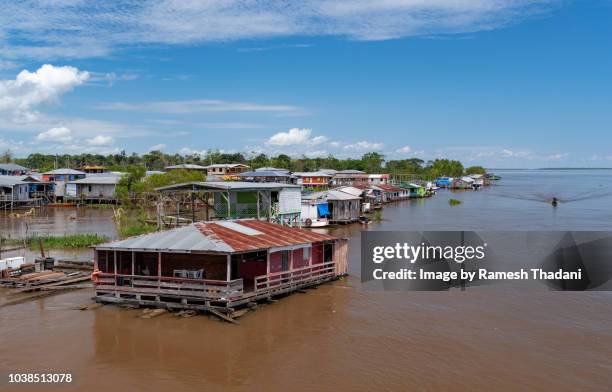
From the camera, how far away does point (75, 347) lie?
1600cm

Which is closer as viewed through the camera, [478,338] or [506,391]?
[506,391]

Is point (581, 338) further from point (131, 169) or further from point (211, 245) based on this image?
point (131, 169)

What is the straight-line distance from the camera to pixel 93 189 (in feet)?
219

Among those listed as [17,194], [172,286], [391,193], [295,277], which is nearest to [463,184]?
[391,193]

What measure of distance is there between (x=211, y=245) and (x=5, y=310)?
8.33m

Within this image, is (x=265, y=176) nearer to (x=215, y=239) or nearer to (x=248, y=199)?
(x=248, y=199)

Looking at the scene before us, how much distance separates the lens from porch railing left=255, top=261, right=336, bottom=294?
20.0 m

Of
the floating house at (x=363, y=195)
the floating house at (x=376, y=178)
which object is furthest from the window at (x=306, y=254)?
the floating house at (x=376, y=178)

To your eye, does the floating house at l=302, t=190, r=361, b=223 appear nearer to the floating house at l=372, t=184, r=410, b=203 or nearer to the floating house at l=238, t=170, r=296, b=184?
the floating house at l=238, t=170, r=296, b=184

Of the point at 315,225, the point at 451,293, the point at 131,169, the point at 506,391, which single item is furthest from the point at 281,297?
the point at 131,169

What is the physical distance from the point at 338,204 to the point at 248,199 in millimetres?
21813

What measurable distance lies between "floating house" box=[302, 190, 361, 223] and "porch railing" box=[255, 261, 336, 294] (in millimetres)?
25076

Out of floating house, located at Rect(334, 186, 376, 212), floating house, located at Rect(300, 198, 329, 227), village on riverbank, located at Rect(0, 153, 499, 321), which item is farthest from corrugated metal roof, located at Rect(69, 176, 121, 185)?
village on riverbank, located at Rect(0, 153, 499, 321)

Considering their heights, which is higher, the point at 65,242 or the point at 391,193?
the point at 391,193
